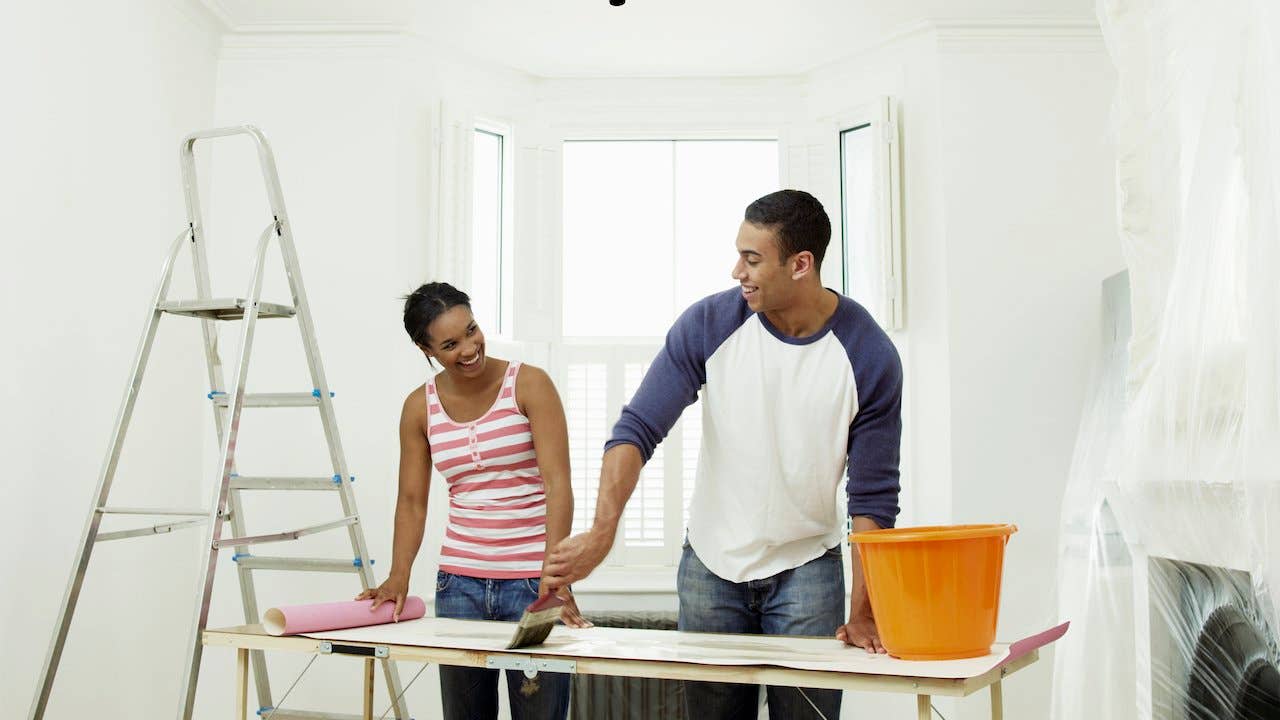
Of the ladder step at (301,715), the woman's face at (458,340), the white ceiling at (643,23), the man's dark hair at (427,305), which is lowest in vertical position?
the ladder step at (301,715)

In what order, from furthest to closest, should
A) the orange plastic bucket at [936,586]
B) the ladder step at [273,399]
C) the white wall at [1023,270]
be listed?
the white wall at [1023,270]
the ladder step at [273,399]
the orange plastic bucket at [936,586]

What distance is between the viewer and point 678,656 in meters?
1.51

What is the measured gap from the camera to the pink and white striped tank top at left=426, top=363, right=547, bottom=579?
2062mm

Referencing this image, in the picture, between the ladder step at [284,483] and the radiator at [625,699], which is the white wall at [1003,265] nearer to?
the radiator at [625,699]

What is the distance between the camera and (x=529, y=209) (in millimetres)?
3846

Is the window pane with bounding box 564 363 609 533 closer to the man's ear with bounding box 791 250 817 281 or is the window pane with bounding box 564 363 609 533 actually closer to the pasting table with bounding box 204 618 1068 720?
the pasting table with bounding box 204 618 1068 720

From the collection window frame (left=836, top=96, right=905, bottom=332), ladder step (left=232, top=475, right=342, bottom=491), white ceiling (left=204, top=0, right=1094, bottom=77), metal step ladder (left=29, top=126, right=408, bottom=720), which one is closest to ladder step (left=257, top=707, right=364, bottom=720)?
metal step ladder (left=29, top=126, right=408, bottom=720)

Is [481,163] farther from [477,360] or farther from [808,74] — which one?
[477,360]

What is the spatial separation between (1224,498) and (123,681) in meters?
2.63

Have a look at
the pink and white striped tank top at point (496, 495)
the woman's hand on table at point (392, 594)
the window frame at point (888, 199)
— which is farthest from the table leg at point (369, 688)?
the window frame at point (888, 199)

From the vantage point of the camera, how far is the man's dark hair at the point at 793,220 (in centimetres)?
174

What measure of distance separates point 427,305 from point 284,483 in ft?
1.90

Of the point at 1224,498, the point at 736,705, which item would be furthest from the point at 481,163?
the point at 1224,498

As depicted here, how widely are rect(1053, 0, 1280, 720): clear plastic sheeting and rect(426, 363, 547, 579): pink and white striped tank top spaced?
1.02m
